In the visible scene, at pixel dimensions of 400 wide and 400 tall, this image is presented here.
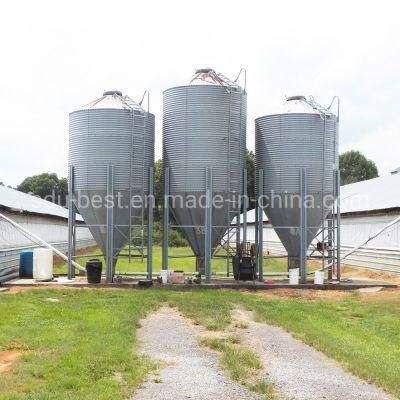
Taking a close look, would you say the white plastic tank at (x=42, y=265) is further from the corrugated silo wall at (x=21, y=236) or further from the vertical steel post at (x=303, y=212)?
the vertical steel post at (x=303, y=212)

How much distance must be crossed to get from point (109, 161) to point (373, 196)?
16253mm

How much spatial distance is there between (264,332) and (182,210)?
31.9 ft

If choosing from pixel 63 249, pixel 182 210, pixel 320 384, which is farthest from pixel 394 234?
pixel 63 249

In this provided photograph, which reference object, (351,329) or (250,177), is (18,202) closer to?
(351,329)

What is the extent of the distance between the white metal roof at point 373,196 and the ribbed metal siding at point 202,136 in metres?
8.27

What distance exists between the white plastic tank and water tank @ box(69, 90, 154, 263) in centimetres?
200

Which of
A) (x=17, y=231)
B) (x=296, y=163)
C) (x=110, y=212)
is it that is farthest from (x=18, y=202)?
(x=296, y=163)

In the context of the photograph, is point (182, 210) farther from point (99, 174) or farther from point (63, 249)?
point (63, 249)

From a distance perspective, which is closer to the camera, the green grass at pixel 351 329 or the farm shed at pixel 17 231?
the green grass at pixel 351 329

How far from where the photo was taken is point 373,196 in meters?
31.6

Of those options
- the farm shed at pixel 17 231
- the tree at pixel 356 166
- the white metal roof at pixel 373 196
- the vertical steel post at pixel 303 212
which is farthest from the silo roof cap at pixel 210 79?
the tree at pixel 356 166

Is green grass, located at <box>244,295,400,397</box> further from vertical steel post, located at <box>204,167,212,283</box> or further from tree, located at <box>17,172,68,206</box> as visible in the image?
tree, located at <box>17,172,68,206</box>

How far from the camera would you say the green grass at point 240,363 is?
25.7 feet

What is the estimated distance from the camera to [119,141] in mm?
21312
